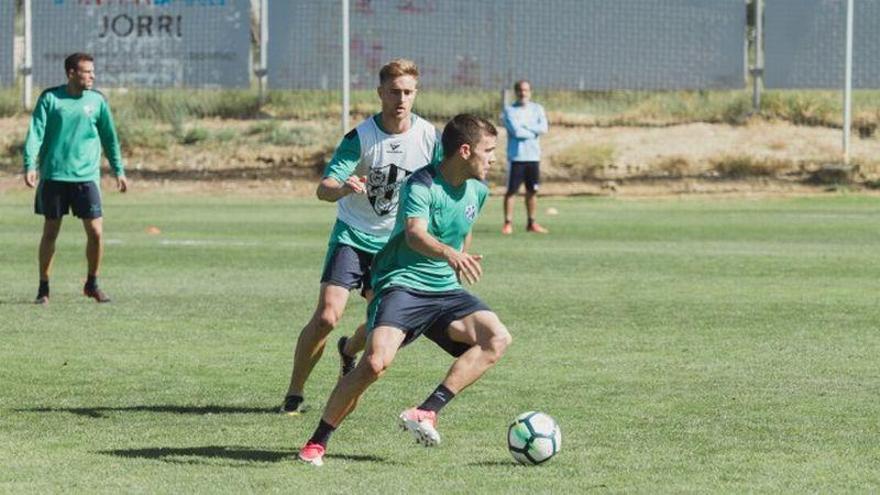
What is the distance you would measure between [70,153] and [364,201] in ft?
20.2

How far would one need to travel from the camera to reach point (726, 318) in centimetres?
1409

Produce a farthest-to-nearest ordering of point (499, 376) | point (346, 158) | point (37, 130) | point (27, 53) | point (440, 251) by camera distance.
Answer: point (27, 53), point (37, 130), point (499, 376), point (346, 158), point (440, 251)

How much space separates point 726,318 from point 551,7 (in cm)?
2196

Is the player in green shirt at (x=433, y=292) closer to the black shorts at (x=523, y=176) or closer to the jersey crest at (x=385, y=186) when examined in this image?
the jersey crest at (x=385, y=186)

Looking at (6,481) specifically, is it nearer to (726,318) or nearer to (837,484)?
(837,484)

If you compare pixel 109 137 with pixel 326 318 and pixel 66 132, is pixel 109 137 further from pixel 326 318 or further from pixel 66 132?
pixel 326 318

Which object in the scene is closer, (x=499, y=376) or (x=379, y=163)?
(x=379, y=163)

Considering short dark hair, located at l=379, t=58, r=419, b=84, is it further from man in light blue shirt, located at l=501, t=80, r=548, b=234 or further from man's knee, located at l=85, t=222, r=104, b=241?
man in light blue shirt, located at l=501, t=80, r=548, b=234

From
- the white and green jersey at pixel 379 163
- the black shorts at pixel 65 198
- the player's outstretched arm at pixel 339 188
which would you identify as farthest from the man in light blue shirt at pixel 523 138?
the player's outstretched arm at pixel 339 188

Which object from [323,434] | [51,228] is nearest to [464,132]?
[323,434]

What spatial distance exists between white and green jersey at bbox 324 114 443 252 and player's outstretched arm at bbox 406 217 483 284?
53.8 inches

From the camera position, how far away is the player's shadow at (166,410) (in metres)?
9.74

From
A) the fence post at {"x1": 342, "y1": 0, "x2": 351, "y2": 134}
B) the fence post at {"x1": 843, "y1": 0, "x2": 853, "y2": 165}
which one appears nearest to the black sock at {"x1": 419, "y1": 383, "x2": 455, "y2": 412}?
the fence post at {"x1": 843, "y1": 0, "x2": 853, "y2": 165}

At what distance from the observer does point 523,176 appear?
24.7 meters
